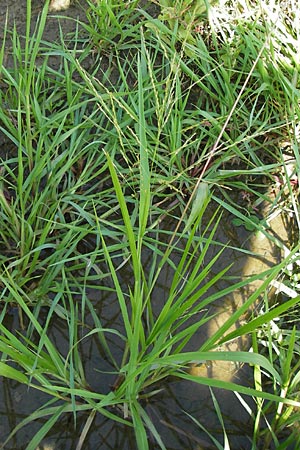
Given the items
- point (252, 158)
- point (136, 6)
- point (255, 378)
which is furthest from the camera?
point (136, 6)

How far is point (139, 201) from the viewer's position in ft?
5.93

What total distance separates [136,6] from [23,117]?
75 cm

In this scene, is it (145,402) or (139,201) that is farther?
(139,201)

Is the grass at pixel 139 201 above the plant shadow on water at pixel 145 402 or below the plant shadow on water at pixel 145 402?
above

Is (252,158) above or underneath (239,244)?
above

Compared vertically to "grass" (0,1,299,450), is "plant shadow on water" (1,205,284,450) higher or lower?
lower

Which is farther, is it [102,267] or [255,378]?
[102,267]

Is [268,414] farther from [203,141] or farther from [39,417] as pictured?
[203,141]

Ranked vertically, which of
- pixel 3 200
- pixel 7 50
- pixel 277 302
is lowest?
pixel 277 302

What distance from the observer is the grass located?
1440mm

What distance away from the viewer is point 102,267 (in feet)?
5.90

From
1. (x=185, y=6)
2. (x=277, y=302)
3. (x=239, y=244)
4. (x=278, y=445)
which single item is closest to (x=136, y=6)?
(x=185, y=6)

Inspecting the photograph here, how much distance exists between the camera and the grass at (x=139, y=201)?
1440mm

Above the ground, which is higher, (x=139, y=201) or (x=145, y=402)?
(x=139, y=201)
